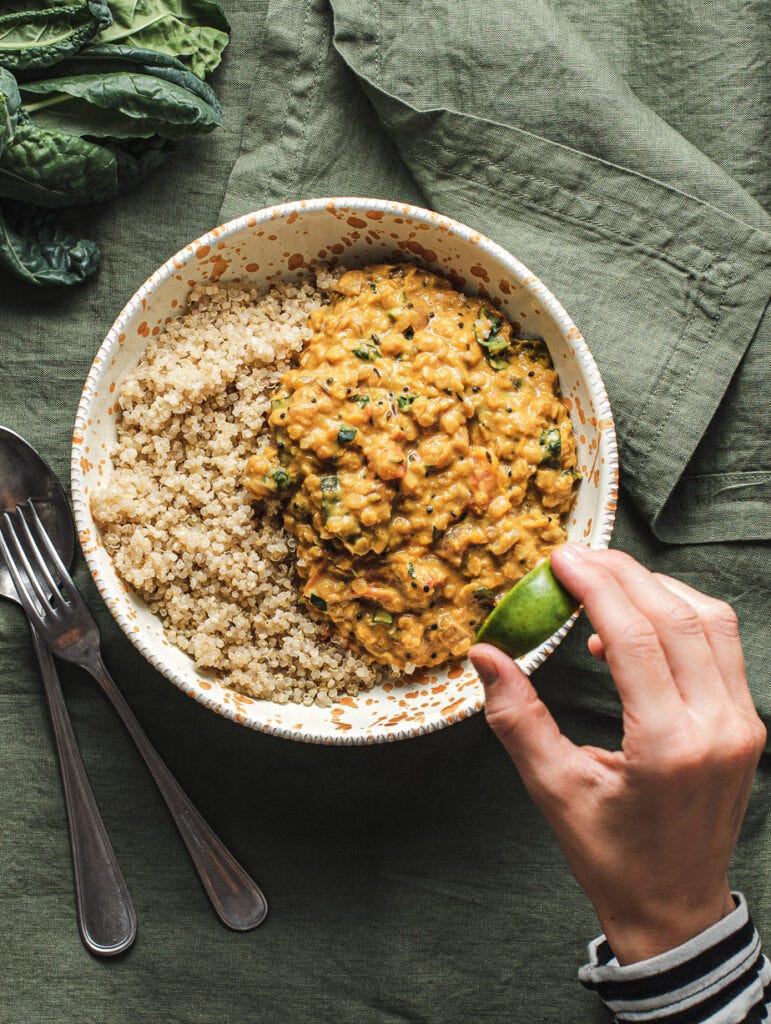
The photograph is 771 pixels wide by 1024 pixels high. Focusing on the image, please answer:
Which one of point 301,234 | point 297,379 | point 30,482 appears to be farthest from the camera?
point 30,482

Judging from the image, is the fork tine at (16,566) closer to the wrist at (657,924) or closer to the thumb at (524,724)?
the thumb at (524,724)

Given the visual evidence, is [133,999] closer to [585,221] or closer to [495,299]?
[495,299]

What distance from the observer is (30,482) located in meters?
2.46

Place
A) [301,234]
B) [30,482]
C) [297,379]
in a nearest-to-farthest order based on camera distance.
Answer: [297,379]
[301,234]
[30,482]

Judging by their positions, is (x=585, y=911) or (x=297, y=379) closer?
(x=297, y=379)

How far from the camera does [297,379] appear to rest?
7.07 feet

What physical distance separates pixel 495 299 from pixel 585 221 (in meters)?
0.36

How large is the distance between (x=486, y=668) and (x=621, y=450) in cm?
93

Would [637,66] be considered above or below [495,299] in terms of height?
above

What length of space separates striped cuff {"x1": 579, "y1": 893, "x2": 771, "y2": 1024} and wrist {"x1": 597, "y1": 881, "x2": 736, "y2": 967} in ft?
0.05

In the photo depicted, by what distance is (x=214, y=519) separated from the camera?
7.30 ft

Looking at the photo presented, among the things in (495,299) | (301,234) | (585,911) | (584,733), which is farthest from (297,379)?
(585,911)

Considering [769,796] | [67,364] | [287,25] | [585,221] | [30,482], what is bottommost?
[769,796]

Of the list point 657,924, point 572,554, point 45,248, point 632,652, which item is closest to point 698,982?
point 657,924
